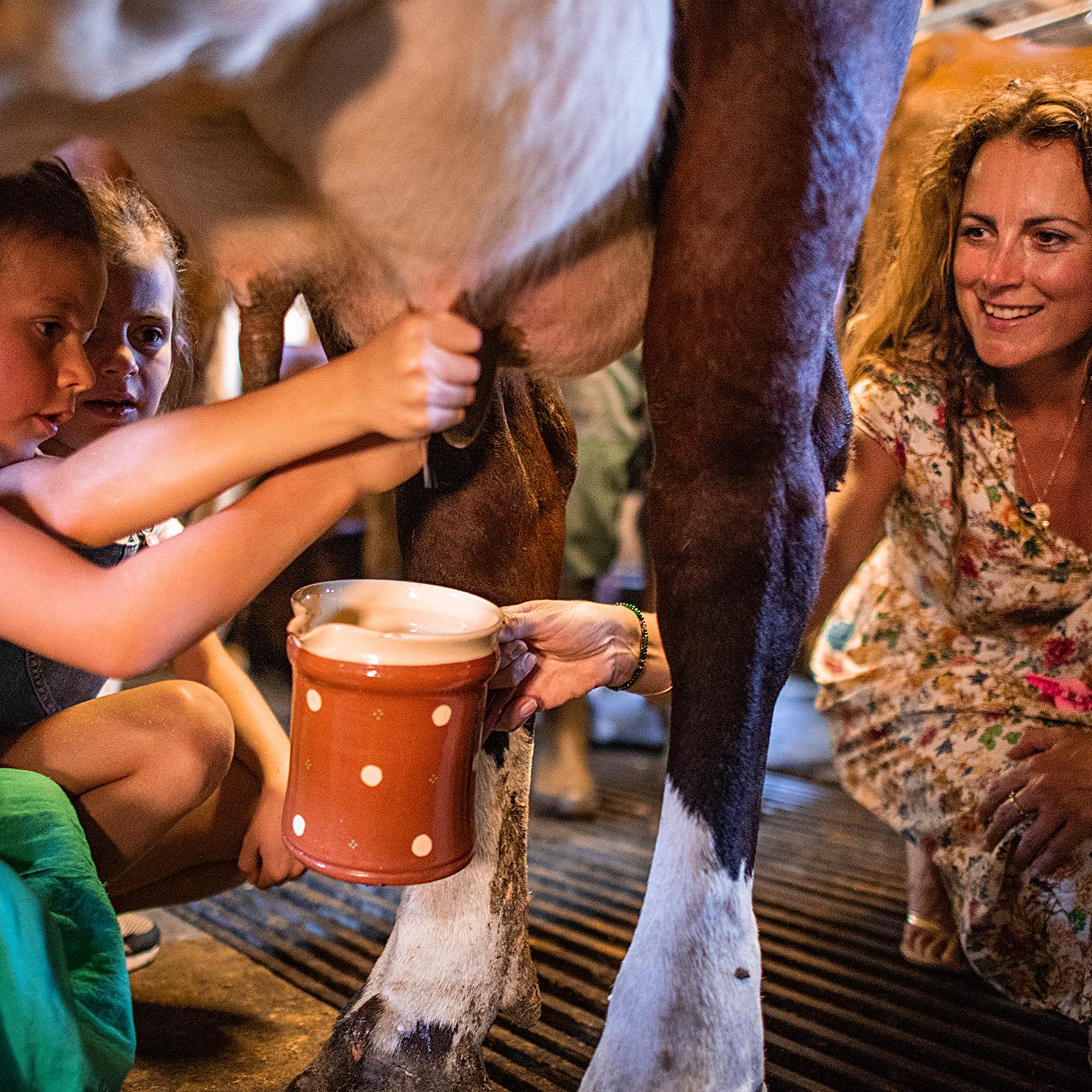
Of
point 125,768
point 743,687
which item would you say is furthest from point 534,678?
point 125,768

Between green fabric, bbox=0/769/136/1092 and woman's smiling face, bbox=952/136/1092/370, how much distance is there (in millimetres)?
1209

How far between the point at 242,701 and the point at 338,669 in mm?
628

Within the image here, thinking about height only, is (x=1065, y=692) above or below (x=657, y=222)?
below

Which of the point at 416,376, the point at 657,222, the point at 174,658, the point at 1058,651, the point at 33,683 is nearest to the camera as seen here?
the point at 416,376

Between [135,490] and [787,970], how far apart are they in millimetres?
1048

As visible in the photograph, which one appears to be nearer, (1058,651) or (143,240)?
(143,240)

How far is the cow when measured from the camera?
775mm

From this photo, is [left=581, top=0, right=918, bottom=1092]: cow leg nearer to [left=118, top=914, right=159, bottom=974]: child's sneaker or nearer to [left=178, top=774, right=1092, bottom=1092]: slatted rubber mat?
[left=178, top=774, right=1092, bottom=1092]: slatted rubber mat

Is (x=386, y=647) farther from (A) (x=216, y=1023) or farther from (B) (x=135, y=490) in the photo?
(A) (x=216, y=1023)

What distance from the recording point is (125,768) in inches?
45.4

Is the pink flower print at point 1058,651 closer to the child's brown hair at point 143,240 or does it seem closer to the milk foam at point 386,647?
the milk foam at point 386,647

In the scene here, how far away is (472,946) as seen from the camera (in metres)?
1.08

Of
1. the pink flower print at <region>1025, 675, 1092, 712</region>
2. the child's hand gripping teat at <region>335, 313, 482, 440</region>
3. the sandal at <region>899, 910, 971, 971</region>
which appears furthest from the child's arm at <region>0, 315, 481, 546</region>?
the sandal at <region>899, 910, 971, 971</region>

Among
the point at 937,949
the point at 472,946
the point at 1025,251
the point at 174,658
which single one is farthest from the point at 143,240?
the point at 937,949
